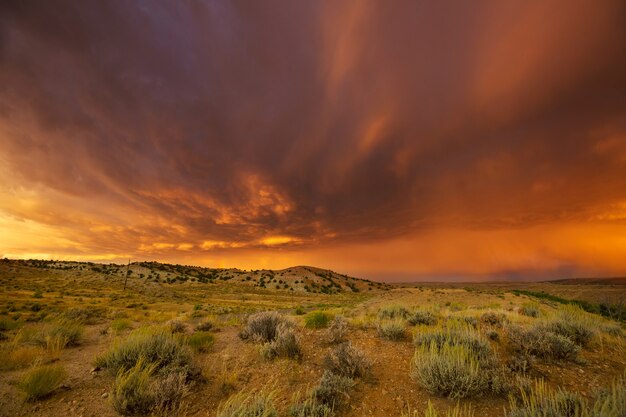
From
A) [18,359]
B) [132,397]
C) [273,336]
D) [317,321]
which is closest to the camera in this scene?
[132,397]

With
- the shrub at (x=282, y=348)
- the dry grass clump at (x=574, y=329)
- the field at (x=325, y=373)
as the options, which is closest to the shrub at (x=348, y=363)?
the field at (x=325, y=373)

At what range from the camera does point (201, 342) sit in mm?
8352

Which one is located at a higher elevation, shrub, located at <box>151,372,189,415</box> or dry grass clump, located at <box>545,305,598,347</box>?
dry grass clump, located at <box>545,305,598,347</box>

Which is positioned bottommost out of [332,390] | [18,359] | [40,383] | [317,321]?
[332,390]

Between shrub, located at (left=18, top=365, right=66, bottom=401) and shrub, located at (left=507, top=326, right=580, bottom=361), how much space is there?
10191 mm

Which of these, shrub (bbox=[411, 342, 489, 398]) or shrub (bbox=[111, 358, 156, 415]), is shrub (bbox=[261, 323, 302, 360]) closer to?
shrub (bbox=[111, 358, 156, 415])

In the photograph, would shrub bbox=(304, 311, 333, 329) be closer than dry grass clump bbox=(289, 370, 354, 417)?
No

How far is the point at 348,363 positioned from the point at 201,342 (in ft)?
15.9

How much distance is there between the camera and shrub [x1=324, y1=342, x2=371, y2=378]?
591 centimetres

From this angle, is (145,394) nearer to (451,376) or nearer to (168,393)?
(168,393)

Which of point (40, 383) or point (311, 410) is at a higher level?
point (40, 383)

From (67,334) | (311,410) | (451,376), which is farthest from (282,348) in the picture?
(67,334)

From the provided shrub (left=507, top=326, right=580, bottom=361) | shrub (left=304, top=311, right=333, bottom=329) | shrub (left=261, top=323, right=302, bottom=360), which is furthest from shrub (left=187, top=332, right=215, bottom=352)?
shrub (left=507, top=326, right=580, bottom=361)

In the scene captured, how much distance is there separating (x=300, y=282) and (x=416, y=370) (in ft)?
191
